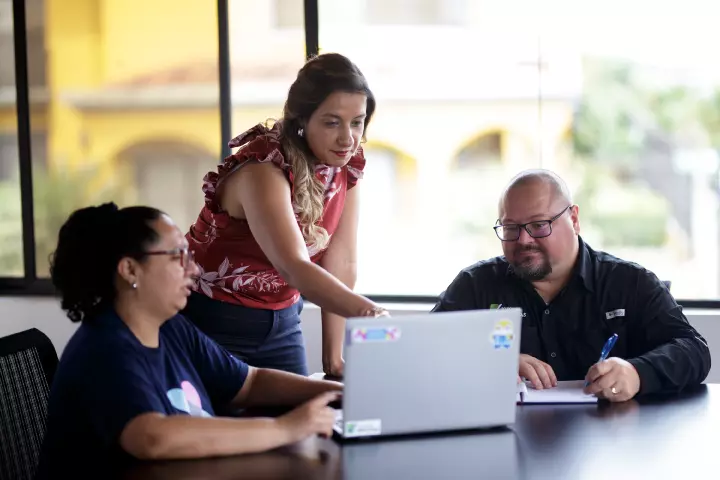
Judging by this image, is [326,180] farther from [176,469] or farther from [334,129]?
[176,469]

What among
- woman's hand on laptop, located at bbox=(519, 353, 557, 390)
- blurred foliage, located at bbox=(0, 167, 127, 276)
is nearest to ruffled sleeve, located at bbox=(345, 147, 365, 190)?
woman's hand on laptop, located at bbox=(519, 353, 557, 390)

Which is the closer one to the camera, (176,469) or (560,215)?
(176,469)

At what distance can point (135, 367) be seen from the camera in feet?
5.58

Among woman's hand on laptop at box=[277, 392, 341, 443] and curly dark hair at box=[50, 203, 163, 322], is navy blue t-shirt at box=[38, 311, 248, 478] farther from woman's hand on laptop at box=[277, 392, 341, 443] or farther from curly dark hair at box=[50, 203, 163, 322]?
woman's hand on laptop at box=[277, 392, 341, 443]

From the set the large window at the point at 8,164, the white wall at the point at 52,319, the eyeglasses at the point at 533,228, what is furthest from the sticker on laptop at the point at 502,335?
the large window at the point at 8,164

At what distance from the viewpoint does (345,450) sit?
1717mm

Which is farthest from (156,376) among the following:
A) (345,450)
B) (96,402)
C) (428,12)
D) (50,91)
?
(50,91)

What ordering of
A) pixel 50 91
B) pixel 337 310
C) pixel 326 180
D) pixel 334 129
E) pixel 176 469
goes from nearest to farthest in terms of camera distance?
pixel 176 469, pixel 337 310, pixel 334 129, pixel 326 180, pixel 50 91

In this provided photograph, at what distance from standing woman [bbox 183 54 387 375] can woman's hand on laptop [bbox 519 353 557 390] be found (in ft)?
1.52

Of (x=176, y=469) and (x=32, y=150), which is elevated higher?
(x=32, y=150)

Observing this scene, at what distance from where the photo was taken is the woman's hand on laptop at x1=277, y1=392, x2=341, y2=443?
1736 mm

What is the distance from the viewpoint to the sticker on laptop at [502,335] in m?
1.77

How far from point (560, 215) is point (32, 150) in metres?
2.96

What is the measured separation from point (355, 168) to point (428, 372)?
3.11 feet
